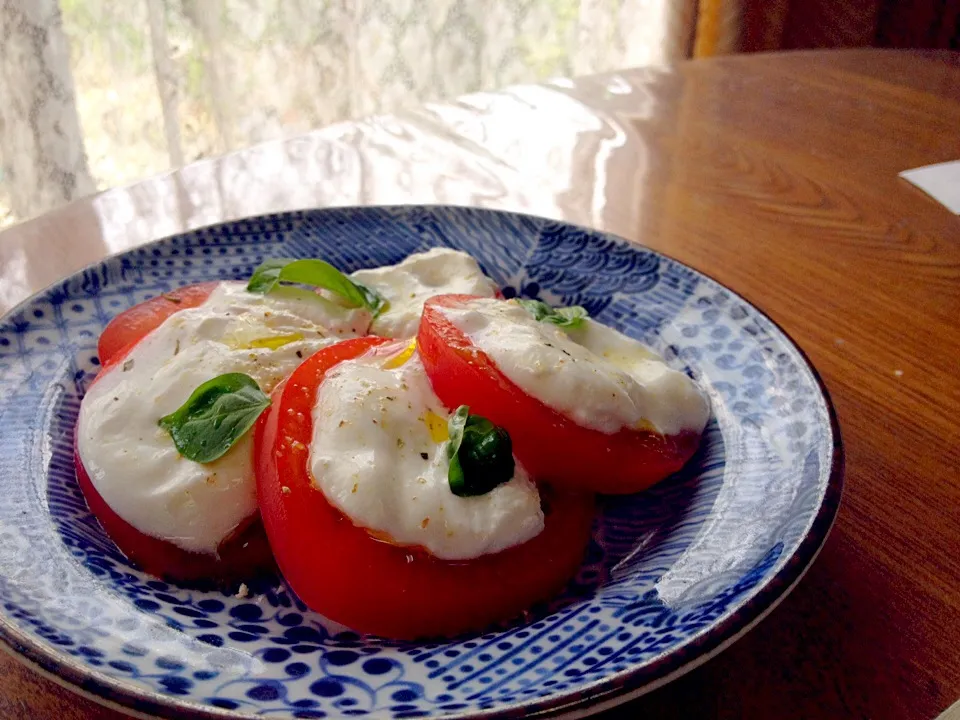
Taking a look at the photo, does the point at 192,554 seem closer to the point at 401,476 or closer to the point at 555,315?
the point at 401,476

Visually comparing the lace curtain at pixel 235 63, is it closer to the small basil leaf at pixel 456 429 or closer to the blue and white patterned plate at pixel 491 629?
the blue and white patterned plate at pixel 491 629

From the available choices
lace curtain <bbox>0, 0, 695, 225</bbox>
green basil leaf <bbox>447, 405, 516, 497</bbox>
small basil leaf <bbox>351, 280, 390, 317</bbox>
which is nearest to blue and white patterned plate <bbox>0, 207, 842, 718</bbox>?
green basil leaf <bbox>447, 405, 516, 497</bbox>

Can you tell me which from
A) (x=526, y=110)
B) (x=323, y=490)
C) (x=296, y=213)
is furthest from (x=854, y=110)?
(x=323, y=490)

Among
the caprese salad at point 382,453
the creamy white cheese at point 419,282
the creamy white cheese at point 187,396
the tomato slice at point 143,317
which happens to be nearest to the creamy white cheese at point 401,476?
the caprese salad at point 382,453

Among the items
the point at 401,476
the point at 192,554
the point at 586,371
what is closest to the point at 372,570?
the point at 401,476

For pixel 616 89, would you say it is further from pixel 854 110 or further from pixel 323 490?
pixel 323 490
